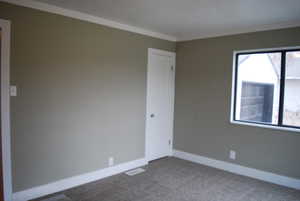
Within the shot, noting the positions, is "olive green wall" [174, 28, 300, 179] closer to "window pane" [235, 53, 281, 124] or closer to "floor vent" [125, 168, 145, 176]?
"window pane" [235, 53, 281, 124]

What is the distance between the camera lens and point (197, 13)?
9.86 ft

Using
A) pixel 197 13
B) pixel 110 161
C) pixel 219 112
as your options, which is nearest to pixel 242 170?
pixel 219 112

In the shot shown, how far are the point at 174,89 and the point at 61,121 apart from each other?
252 cm

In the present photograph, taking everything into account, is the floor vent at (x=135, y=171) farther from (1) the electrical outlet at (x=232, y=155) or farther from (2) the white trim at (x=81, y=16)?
(2) the white trim at (x=81, y=16)

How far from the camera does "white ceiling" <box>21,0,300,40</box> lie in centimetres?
264

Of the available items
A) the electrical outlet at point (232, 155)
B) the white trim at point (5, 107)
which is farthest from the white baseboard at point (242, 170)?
the white trim at point (5, 107)

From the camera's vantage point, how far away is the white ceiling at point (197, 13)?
8.66 ft

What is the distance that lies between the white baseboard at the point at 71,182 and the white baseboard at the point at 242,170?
3.41 feet

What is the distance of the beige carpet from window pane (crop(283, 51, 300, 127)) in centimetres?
108

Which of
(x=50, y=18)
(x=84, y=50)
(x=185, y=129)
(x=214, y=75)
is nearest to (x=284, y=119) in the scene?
(x=214, y=75)

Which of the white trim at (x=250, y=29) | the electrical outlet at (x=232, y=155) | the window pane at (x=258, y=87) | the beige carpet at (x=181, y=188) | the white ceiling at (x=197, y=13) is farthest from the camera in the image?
the electrical outlet at (x=232, y=155)

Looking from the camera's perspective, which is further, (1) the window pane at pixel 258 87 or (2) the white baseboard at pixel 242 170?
(1) the window pane at pixel 258 87

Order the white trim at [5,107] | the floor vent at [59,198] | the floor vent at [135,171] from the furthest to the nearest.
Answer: the floor vent at [135,171] → the floor vent at [59,198] → the white trim at [5,107]

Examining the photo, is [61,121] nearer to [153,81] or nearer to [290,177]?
[153,81]
